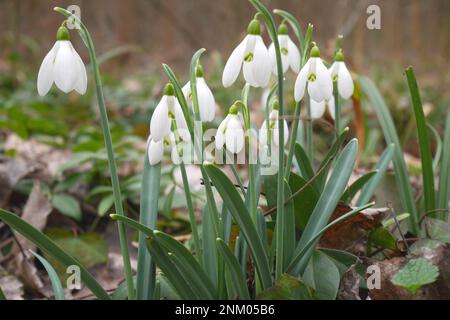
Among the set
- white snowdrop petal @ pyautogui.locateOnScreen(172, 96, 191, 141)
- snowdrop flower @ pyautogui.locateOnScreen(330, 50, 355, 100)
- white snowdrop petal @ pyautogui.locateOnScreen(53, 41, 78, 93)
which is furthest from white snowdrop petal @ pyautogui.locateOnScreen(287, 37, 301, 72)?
white snowdrop petal @ pyautogui.locateOnScreen(53, 41, 78, 93)

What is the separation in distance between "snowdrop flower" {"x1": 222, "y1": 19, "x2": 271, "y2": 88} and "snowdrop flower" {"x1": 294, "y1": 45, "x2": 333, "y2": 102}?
8cm

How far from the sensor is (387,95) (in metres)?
4.79

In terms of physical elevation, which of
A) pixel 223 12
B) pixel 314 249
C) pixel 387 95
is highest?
pixel 223 12

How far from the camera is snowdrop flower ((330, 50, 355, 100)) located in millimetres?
1552

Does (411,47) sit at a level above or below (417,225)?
above

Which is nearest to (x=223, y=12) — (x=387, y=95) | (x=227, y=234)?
(x=387, y=95)

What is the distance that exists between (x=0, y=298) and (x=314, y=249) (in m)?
0.76

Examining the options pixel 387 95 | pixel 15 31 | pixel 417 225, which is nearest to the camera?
pixel 417 225

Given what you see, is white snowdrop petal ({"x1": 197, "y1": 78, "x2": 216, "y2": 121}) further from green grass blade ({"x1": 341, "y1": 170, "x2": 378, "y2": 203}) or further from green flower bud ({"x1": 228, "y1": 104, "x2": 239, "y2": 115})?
green grass blade ({"x1": 341, "y1": 170, "x2": 378, "y2": 203})

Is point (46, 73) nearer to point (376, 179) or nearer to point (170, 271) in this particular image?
point (170, 271)

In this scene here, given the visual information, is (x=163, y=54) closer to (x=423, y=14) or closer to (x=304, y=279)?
(x=423, y=14)

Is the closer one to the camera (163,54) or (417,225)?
(417,225)

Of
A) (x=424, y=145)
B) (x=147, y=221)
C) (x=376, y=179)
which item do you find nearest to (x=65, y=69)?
(x=147, y=221)

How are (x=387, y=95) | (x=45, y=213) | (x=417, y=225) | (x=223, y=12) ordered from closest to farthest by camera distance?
(x=417, y=225)
(x=45, y=213)
(x=387, y=95)
(x=223, y=12)
